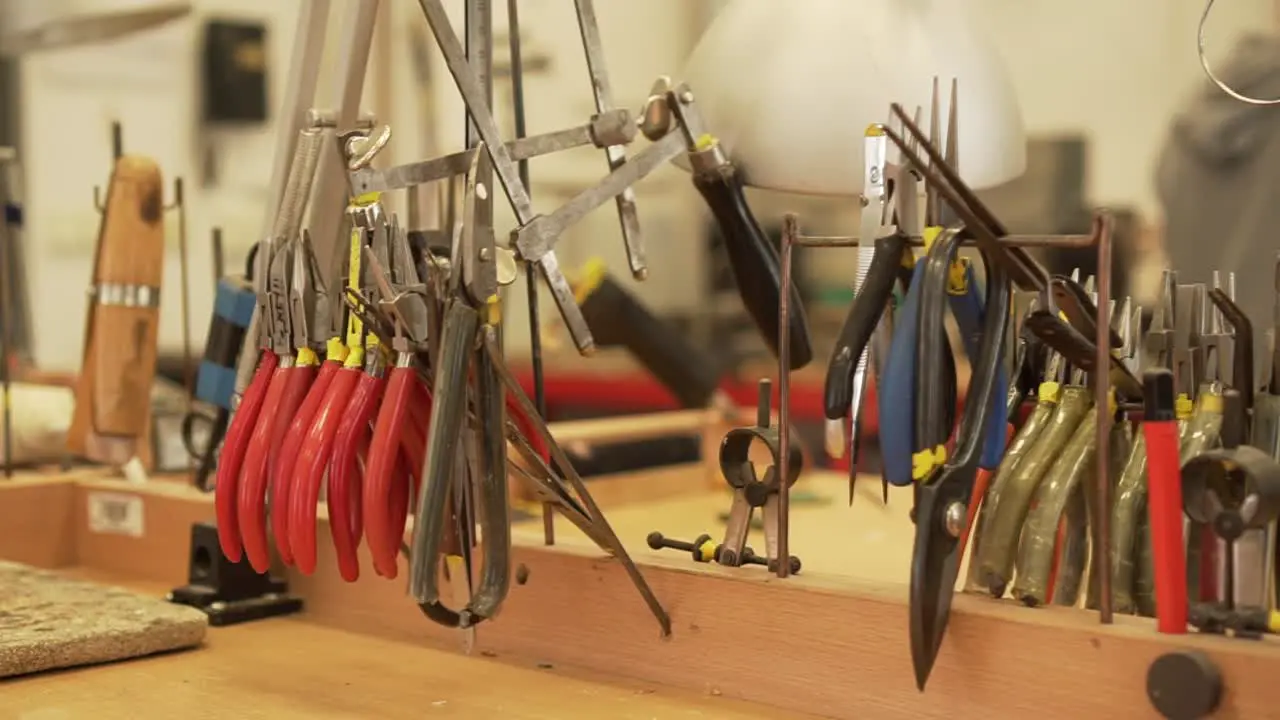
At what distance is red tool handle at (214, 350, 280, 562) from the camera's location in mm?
711

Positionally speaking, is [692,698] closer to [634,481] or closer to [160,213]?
[160,213]

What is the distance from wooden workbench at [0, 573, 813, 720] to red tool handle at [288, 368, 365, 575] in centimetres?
7

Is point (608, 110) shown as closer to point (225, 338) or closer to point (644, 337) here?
point (225, 338)

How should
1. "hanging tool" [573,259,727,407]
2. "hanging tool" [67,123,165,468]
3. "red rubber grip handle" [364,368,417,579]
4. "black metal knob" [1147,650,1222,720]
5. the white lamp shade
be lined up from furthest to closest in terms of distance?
1. "hanging tool" [573,259,727,407]
2. "hanging tool" [67,123,165,468]
3. the white lamp shade
4. "red rubber grip handle" [364,368,417,579]
5. "black metal knob" [1147,650,1222,720]

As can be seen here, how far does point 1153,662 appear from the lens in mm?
560

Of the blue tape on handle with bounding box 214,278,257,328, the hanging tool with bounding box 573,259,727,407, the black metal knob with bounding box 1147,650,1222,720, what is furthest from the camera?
the hanging tool with bounding box 573,259,727,407

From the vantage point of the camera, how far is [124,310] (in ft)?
3.26

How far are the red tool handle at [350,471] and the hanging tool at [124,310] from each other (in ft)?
1.22

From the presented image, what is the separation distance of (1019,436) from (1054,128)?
2350mm

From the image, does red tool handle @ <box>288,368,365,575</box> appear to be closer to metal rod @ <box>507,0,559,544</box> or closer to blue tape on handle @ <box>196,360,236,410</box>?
metal rod @ <box>507,0,559,544</box>

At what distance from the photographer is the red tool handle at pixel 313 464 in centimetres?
68

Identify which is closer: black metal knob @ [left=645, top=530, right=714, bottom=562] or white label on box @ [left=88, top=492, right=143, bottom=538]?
black metal knob @ [left=645, top=530, right=714, bottom=562]

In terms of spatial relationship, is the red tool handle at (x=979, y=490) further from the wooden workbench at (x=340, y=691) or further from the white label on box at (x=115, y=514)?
the white label on box at (x=115, y=514)

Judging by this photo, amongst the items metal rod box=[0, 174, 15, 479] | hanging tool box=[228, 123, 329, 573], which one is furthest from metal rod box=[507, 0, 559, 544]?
metal rod box=[0, 174, 15, 479]
